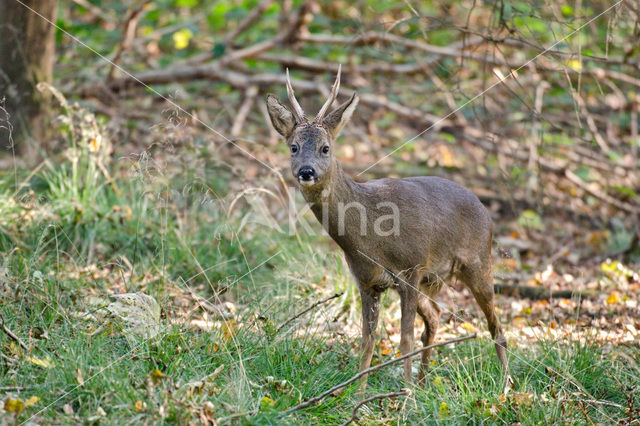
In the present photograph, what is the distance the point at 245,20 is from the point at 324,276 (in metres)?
5.61

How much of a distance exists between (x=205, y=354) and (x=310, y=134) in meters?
1.54

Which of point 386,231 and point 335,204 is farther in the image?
point 386,231

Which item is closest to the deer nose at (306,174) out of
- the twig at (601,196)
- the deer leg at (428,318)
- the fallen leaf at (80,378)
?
the deer leg at (428,318)

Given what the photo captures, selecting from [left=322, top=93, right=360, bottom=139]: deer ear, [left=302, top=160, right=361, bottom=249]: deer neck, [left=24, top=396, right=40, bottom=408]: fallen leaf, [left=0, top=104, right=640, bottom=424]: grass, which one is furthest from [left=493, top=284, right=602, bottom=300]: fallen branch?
[left=24, top=396, right=40, bottom=408]: fallen leaf

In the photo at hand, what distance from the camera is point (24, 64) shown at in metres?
7.44

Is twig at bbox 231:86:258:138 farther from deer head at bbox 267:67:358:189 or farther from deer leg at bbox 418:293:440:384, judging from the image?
deer leg at bbox 418:293:440:384

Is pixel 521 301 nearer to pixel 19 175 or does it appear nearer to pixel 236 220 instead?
pixel 236 220

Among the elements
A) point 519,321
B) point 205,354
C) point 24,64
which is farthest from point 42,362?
point 24,64

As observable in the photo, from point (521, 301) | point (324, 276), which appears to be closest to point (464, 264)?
point (324, 276)

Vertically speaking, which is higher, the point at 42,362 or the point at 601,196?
the point at 42,362

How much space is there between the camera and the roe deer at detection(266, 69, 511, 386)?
4.82 meters

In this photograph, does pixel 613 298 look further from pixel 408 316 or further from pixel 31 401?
pixel 31 401

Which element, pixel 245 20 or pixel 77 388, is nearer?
pixel 77 388

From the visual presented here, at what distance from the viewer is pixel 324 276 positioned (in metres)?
6.29
